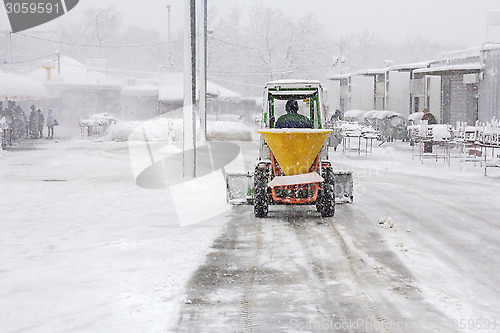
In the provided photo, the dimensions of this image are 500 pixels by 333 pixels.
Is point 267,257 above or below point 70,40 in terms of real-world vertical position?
below

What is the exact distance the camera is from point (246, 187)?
1219 centimetres

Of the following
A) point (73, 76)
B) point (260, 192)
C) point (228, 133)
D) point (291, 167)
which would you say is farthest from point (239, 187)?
point (73, 76)

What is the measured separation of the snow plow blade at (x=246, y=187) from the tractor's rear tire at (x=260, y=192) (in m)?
0.93

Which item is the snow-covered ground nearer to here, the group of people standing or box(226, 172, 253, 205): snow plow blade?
box(226, 172, 253, 205): snow plow blade

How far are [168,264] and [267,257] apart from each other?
4.30 feet

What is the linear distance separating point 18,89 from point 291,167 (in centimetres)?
3178

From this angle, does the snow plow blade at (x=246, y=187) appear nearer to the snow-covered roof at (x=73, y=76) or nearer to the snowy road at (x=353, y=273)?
the snowy road at (x=353, y=273)

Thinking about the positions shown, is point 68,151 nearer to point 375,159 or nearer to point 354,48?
point 375,159

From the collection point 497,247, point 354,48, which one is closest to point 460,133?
point 497,247

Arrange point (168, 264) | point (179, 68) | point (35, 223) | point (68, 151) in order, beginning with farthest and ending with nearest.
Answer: point (179, 68) < point (68, 151) < point (35, 223) < point (168, 264)

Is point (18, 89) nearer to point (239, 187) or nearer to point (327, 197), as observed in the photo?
point (239, 187)

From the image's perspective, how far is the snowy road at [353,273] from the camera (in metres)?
5.80

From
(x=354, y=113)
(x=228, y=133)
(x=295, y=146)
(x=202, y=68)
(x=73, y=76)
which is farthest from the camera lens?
(x=73, y=76)

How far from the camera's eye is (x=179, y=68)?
9731cm
